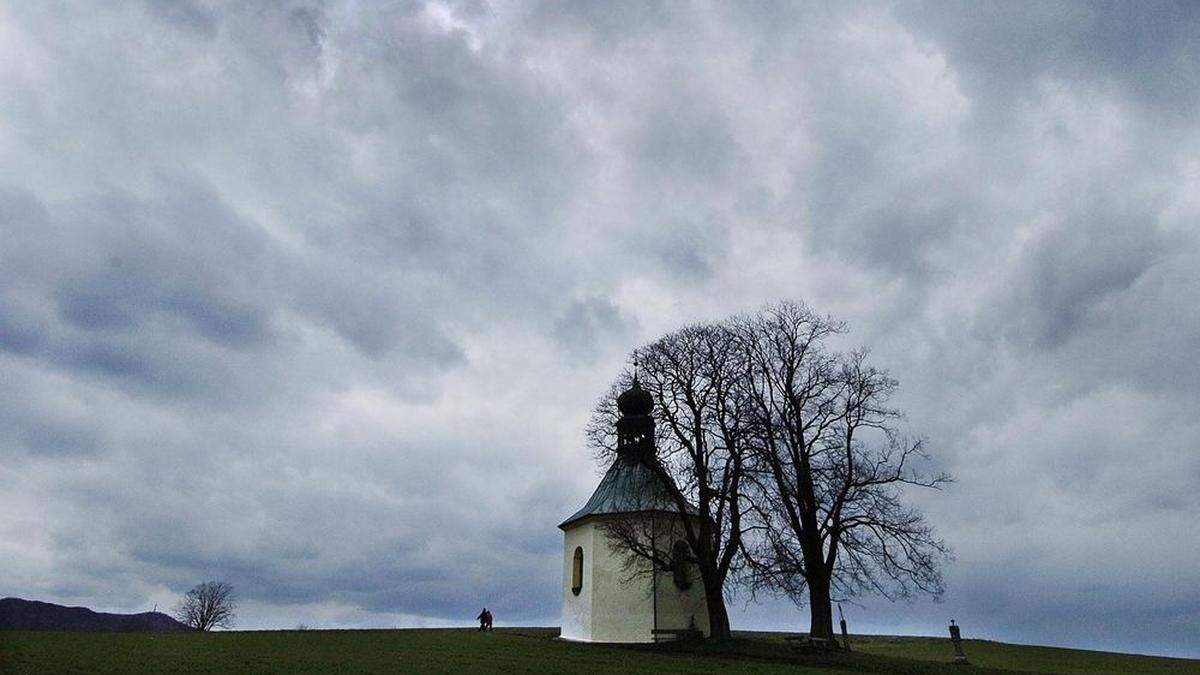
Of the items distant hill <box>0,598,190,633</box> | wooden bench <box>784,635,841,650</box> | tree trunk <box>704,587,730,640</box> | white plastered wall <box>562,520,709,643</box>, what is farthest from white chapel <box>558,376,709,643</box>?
distant hill <box>0,598,190,633</box>

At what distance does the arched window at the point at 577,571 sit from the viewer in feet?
128

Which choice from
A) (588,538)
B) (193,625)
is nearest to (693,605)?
(588,538)

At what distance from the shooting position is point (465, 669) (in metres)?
20.2

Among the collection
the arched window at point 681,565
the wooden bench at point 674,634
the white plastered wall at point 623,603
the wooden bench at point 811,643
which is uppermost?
the arched window at point 681,565

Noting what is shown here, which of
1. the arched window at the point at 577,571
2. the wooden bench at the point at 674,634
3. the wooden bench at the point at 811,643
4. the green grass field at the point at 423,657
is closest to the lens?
the green grass field at the point at 423,657

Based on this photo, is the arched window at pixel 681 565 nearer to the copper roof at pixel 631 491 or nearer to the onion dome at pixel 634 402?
the copper roof at pixel 631 491

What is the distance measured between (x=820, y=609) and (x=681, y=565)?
6.96 metres

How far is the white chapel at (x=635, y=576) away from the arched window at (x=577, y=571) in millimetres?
59

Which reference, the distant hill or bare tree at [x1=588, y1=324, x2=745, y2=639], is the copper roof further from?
the distant hill

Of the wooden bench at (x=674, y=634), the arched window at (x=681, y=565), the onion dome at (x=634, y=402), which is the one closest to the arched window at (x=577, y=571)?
the wooden bench at (x=674, y=634)

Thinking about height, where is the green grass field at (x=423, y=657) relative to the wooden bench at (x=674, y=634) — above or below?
below

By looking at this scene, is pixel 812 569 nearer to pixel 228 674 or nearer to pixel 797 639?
pixel 797 639

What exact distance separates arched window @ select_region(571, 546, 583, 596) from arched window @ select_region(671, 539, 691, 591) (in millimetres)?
4766

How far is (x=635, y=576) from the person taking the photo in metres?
36.0
